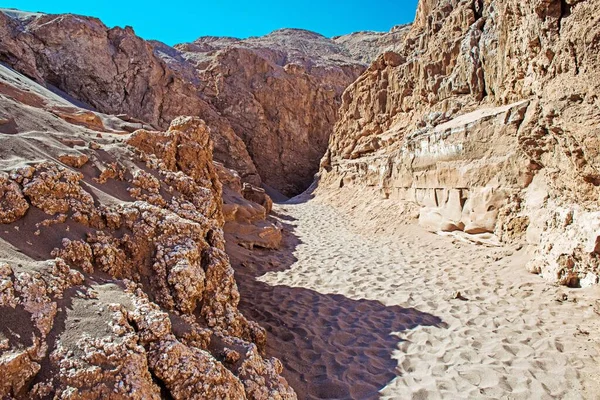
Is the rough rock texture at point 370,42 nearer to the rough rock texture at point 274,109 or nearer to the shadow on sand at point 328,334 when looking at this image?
the rough rock texture at point 274,109

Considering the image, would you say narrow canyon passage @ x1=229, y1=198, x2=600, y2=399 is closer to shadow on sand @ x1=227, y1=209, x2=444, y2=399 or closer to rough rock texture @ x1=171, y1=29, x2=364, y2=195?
shadow on sand @ x1=227, y1=209, x2=444, y2=399

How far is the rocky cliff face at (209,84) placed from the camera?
18172mm

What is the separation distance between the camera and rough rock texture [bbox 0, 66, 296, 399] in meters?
1.82

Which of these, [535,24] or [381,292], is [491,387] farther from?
[535,24]

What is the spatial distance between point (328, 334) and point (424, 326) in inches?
47.5

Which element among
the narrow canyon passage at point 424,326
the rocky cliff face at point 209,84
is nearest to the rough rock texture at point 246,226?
the narrow canyon passage at point 424,326

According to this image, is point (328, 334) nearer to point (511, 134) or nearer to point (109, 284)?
point (109, 284)

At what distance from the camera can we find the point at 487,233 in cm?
720

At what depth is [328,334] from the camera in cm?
405

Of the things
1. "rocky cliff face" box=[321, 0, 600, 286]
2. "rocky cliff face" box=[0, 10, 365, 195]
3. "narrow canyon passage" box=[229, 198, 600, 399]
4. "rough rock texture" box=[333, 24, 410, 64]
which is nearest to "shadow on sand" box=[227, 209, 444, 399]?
"narrow canyon passage" box=[229, 198, 600, 399]

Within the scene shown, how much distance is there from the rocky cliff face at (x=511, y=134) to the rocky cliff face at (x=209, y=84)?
48.8 feet

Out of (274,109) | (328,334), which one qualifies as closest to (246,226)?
(328,334)

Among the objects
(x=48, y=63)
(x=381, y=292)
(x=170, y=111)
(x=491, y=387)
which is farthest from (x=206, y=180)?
(x=170, y=111)

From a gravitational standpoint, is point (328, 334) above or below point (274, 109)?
below
